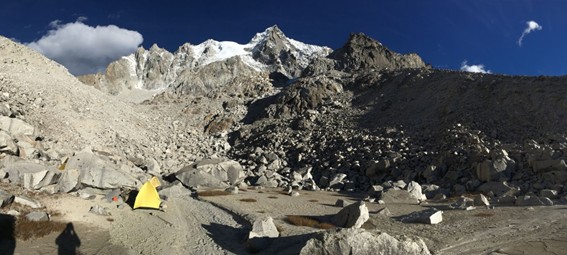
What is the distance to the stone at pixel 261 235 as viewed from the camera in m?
18.5

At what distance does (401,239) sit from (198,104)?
283 ft

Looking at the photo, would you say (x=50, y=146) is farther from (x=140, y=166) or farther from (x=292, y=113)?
(x=292, y=113)

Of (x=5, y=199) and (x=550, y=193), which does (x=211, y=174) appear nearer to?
(x=5, y=199)

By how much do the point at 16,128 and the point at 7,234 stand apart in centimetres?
2480

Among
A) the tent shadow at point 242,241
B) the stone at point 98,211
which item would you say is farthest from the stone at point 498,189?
the stone at point 98,211

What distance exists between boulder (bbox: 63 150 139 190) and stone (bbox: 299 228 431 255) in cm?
2360

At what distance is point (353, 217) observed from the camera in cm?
2166

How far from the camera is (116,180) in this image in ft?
108

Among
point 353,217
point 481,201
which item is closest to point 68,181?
point 353,217

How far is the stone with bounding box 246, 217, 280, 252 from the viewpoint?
1853 centimetres

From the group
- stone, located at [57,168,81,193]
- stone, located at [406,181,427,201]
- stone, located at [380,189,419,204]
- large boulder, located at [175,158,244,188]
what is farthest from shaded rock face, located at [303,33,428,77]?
stone, located at [57,168,81,193]

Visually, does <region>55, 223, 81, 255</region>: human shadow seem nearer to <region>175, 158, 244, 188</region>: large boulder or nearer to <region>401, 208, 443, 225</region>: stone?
<region>401, 208, 443, 225</region>: stone

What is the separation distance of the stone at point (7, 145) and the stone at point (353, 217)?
88.6ft

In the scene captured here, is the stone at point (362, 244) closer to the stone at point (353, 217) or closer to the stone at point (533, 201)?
→ the stone at point (353, 217)
